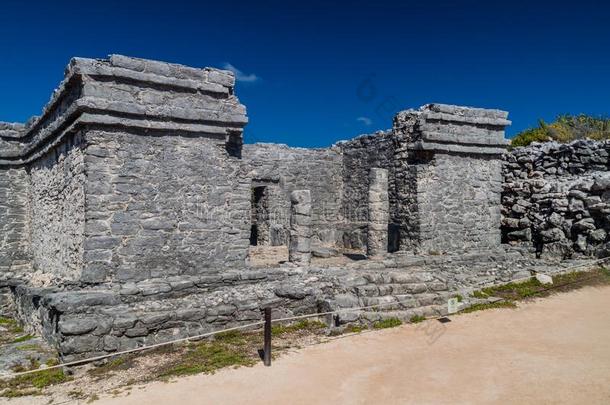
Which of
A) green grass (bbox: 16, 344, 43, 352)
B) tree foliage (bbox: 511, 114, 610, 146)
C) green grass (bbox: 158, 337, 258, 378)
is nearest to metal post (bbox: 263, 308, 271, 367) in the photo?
green grass (bbox: 158, 337, 258, 378)

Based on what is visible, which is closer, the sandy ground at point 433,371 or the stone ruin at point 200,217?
the sandy ground at point 433,371

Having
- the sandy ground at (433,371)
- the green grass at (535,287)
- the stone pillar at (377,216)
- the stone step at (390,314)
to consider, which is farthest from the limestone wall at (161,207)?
the green grass at (535,287)

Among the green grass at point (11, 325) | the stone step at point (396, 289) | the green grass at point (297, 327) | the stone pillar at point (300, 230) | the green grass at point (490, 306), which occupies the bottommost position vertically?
the green grass at point (11, 325)

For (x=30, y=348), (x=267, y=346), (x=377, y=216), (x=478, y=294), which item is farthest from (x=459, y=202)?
(x=30, y=348)

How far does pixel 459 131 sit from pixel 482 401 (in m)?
8.46

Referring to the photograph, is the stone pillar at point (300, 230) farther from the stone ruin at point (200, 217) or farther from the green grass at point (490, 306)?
the green grass at point (490, 306)

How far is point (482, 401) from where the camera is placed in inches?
192

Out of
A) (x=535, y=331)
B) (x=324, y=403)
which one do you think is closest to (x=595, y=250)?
(x=535, y=331)

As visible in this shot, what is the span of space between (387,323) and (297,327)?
1.46 m

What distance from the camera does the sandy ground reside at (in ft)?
16.6

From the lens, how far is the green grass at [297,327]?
24.7ft

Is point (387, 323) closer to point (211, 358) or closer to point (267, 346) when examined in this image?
point (267, 346)

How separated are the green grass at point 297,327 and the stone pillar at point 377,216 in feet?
14.2

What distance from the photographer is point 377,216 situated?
1204 cm
